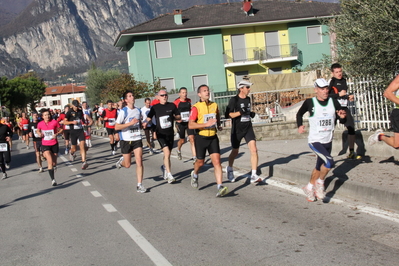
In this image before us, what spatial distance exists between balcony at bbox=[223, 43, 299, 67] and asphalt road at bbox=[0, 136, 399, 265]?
94.3 feet

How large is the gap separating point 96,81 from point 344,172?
65.0 meters

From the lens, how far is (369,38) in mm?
9883

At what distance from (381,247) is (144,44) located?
111 ft

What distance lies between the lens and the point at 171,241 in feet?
19.9

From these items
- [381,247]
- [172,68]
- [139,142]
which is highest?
[172,68]

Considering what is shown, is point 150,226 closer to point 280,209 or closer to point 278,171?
point 280,209

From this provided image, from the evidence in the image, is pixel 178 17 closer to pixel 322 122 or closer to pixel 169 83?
pixel 169 83

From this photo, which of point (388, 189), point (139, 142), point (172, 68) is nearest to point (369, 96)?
point (388, 189)

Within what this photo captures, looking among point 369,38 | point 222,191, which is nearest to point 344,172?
point 222,191

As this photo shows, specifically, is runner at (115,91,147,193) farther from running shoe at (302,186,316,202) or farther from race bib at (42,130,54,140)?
running shoe at (302,186,316,202)

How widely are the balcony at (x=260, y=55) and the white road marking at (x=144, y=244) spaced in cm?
3205

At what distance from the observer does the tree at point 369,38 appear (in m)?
9.31

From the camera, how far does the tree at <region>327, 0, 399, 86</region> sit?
30.6ft

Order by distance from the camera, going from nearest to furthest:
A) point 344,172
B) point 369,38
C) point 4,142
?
point 344,172 → point 369,38 → point 4,142
